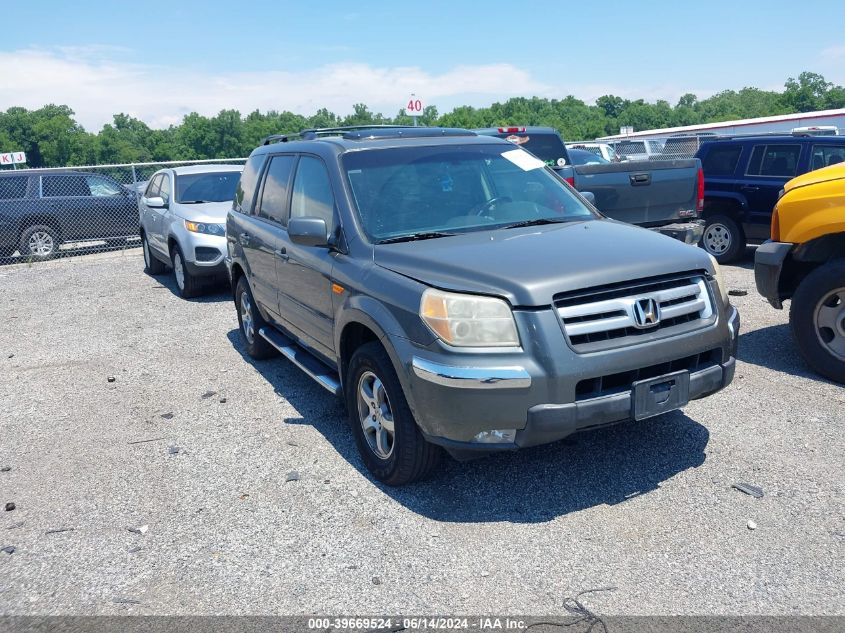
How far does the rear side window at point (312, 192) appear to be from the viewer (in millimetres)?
4908

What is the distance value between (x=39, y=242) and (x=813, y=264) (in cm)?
1349

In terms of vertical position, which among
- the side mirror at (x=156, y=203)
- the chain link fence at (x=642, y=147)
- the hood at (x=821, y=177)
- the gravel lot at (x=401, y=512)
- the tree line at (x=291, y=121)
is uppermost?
the tree line at (x=291, y=121)

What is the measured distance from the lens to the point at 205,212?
10.3m

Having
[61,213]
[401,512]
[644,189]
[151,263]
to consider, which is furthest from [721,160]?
[61,213]

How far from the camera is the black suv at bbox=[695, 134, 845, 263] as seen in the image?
9875 mm

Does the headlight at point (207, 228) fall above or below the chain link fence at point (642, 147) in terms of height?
below

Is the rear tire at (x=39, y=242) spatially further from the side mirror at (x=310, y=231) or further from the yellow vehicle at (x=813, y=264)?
the yellow vehicle at (x=813, y=264)

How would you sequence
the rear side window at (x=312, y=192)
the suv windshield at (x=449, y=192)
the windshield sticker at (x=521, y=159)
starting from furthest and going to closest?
the windshield sticker at (x=521, y=159) → the rear side window at (x=312, y=192) → the suv windshield at (x=449, y=192)

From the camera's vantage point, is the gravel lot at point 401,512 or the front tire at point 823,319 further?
the front tire at point 823,319

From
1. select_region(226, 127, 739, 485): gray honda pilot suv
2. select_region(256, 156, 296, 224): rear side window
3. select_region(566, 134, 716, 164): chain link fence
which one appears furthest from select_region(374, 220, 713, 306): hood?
select_region(566, 134, 716, 164): chain link fence

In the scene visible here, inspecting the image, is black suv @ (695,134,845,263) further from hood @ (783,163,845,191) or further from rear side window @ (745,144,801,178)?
hood @ (783,163,845,191)

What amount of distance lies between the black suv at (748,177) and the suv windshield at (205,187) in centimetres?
674

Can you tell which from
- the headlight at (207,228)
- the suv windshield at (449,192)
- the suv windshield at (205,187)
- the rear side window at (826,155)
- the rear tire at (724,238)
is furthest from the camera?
the suv windshield at (205,187)

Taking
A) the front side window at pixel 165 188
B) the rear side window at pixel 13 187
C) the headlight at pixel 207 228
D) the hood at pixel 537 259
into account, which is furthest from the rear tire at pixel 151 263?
the hood at pixel 537 259
